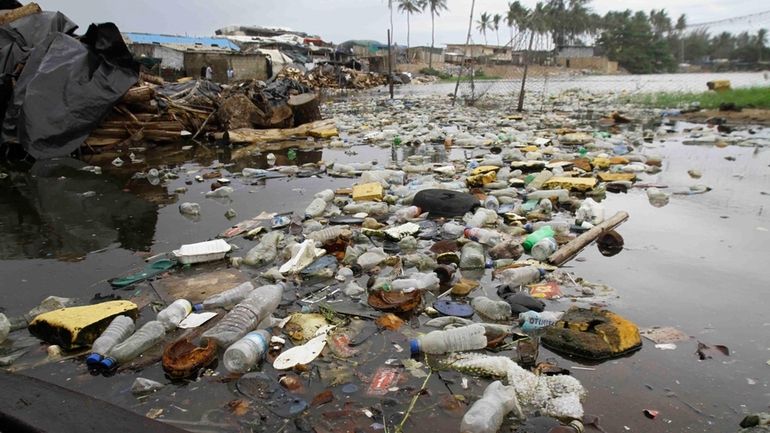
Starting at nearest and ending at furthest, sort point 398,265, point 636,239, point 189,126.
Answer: point 398,265, point 636,239, point 189,126

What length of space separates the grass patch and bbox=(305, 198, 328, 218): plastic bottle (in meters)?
12.4

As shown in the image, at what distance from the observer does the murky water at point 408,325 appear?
1.83 metres

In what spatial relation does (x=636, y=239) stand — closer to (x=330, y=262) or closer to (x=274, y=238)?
(x=330, y=262)

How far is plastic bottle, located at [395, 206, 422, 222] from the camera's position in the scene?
429 cm

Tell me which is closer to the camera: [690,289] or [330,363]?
[330,363]

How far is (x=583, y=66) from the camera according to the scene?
43875mm

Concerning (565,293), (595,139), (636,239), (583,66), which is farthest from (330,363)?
(583,66)

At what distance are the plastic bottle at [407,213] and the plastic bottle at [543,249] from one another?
1.25 meters

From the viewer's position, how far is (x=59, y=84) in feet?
23.3

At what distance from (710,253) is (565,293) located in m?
1.43

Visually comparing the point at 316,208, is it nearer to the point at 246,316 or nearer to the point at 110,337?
the point at 246,316

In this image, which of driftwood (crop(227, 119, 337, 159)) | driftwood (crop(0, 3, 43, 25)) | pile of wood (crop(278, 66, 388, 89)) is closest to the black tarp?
driftwood (crop(0, 3, 43, 25))

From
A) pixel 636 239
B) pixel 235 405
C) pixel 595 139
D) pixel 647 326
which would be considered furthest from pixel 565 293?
pixel 595 139

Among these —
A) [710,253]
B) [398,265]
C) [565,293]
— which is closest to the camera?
[565,293]
